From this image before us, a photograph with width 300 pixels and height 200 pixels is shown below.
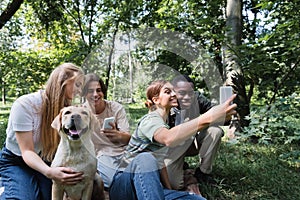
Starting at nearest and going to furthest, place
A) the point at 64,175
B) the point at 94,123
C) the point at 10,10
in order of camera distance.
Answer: the point at 64,175, the point at 94,123, the point at 10,10

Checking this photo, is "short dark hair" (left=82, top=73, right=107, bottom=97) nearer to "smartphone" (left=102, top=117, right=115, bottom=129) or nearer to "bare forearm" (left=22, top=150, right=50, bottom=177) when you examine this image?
"smartphone" (left=102, top=117, right=115, bottom=129)

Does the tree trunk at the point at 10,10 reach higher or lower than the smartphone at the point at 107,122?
higher

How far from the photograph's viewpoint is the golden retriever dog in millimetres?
1801

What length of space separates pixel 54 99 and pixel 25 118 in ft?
0.73

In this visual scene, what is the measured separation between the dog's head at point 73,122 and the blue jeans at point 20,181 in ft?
1.91

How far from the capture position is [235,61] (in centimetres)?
322

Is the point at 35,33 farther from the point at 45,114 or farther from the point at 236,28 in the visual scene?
the point at 45,114

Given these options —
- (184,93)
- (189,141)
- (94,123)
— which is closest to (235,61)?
(189,141)

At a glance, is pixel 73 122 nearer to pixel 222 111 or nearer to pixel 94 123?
pixel 94 123

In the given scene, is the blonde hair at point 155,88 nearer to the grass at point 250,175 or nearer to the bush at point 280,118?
the grass at point 250,175

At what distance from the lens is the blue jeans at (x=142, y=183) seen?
6.10 feet

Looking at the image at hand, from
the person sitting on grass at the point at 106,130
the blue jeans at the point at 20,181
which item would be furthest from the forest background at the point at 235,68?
the blue jeans at the point at 20,181

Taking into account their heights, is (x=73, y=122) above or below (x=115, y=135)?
above

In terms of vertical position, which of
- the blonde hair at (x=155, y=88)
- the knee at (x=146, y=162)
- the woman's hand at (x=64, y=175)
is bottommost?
the woman's hand at (x=64, y=175)
